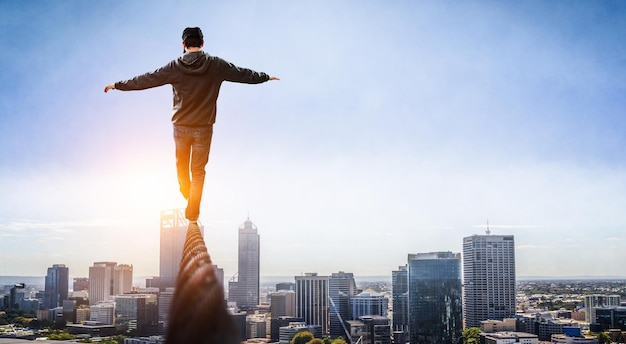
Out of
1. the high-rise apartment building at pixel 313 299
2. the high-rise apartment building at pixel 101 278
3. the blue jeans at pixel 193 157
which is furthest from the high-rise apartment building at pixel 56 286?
the blue jeans at pixel 193 157

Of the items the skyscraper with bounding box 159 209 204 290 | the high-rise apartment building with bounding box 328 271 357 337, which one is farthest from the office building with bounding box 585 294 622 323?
the skyscraper with bounding box 159 209 204 290

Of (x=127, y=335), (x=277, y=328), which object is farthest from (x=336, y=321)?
(x=127, y=335)

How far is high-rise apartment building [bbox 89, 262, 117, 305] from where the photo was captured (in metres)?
31.4

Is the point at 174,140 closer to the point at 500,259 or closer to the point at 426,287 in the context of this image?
the point at 426,287

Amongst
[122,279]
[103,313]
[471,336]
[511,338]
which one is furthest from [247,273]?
[511,338]

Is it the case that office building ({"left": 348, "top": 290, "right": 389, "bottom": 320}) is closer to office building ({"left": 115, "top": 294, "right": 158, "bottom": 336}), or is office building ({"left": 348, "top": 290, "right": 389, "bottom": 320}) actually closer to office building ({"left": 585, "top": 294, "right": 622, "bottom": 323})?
office building ({"left": 585, "top": 294, "right": 622, "bottom": 323})

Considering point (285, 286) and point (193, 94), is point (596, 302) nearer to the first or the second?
point (285, 286)

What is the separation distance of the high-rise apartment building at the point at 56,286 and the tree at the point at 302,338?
1031 centimetres

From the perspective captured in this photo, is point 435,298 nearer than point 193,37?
No

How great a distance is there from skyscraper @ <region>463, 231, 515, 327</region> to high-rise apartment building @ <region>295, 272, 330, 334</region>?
6.86m

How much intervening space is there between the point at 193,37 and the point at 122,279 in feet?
108

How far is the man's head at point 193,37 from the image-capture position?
1.63 meters

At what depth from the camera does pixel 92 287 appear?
3162 cm

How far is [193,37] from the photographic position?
1627mm
